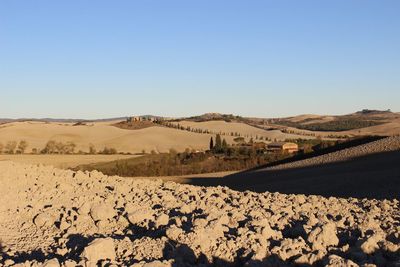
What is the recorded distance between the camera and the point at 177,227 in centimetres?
720

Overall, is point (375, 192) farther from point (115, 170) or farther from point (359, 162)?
point (115, 170)

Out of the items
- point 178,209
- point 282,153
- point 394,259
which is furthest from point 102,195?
point 282,153

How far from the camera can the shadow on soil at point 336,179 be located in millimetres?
16531

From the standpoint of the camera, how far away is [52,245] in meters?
7.56

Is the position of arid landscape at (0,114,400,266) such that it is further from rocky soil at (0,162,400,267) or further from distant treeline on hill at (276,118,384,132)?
distant treeline on hill at (276,118,384,132)

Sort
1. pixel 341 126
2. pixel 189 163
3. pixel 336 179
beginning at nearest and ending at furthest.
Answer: pixel 336 179, pixel 189 163, pixel 341 126

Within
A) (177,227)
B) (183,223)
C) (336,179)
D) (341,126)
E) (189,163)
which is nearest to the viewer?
(177,227)

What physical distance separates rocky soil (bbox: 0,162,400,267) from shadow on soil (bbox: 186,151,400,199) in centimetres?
557

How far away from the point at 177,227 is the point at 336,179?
45.7 ft

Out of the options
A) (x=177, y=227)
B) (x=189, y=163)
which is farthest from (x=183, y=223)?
(x=189, y=163)

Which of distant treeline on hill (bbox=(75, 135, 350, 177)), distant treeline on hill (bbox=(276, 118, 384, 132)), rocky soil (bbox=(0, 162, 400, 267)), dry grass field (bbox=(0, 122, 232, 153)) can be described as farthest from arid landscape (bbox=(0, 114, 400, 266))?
distant treeline on hill (bbox=(276, 118, 384, 132))

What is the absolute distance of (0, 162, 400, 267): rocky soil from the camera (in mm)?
5859

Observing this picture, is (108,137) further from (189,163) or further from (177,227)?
(177,227)

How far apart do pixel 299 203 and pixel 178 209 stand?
2412mm
